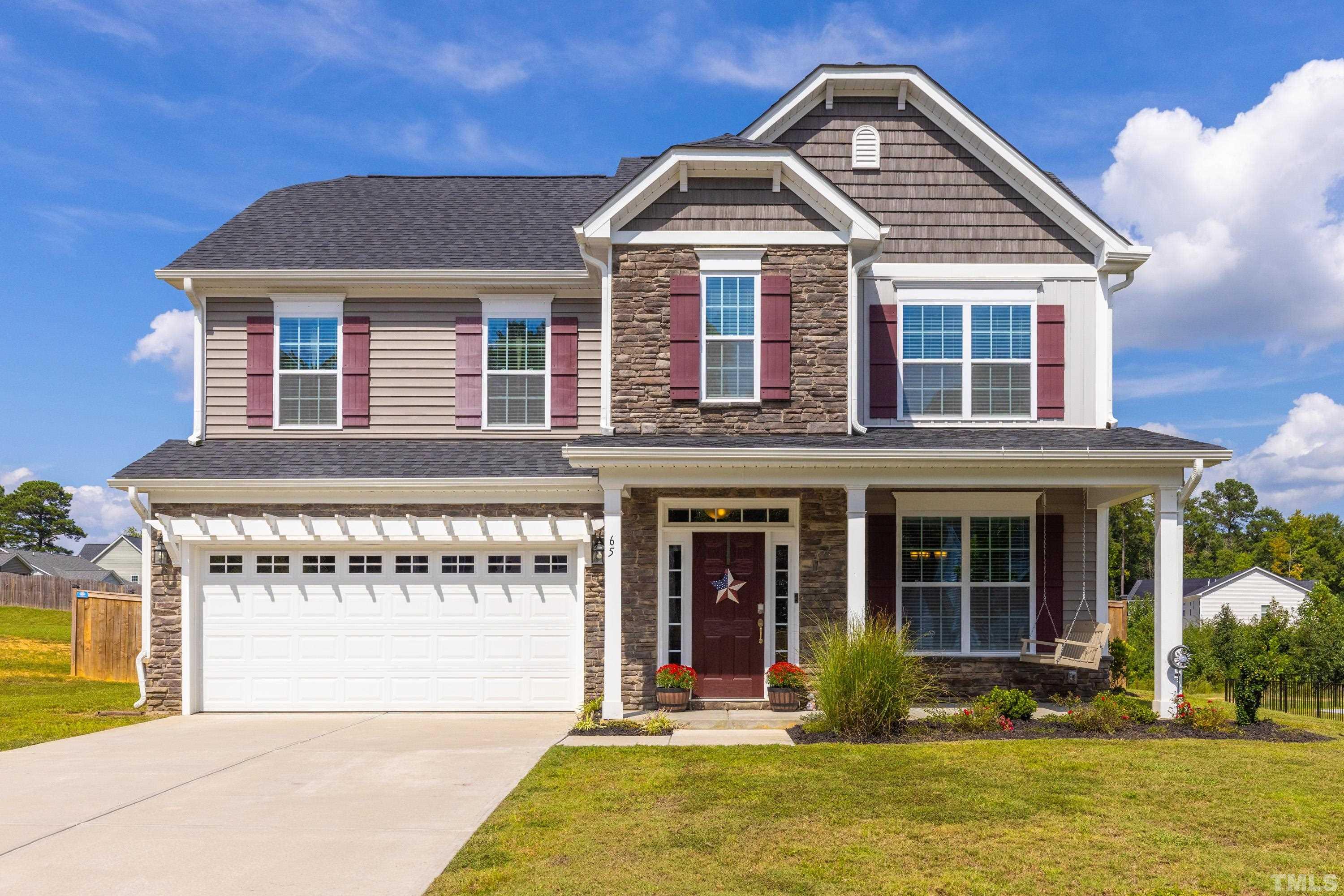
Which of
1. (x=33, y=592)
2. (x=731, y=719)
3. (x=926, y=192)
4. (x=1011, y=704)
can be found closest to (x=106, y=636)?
(x=731, y=719)

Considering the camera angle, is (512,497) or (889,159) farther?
(889,159)

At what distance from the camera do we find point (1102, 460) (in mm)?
10953

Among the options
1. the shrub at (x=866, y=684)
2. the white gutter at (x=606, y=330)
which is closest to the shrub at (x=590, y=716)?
the shrub at (x=866, y=684)

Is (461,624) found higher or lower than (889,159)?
lower

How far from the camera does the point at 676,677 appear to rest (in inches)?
451

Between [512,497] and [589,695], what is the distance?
2600 millimetres

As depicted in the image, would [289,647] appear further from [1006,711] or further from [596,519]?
[1006,711]

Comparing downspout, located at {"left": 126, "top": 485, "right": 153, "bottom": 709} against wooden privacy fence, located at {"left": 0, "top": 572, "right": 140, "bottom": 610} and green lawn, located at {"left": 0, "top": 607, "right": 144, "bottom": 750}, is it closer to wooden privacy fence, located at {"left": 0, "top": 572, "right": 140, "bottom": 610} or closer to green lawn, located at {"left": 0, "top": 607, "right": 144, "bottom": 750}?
green lawn, located at {"left": 0, "top": 607, "right": 144, "bottom": 750}

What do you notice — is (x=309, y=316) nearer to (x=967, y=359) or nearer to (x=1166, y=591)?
(x=967, y=359)

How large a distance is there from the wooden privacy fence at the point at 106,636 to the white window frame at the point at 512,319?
7630 millimetres

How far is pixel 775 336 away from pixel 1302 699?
13.7 metres

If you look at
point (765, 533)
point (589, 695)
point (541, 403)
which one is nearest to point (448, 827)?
point (589, 695)

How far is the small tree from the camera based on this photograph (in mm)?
70250

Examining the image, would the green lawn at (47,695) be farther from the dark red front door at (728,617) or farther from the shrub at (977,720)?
the shrub at (977,720)
